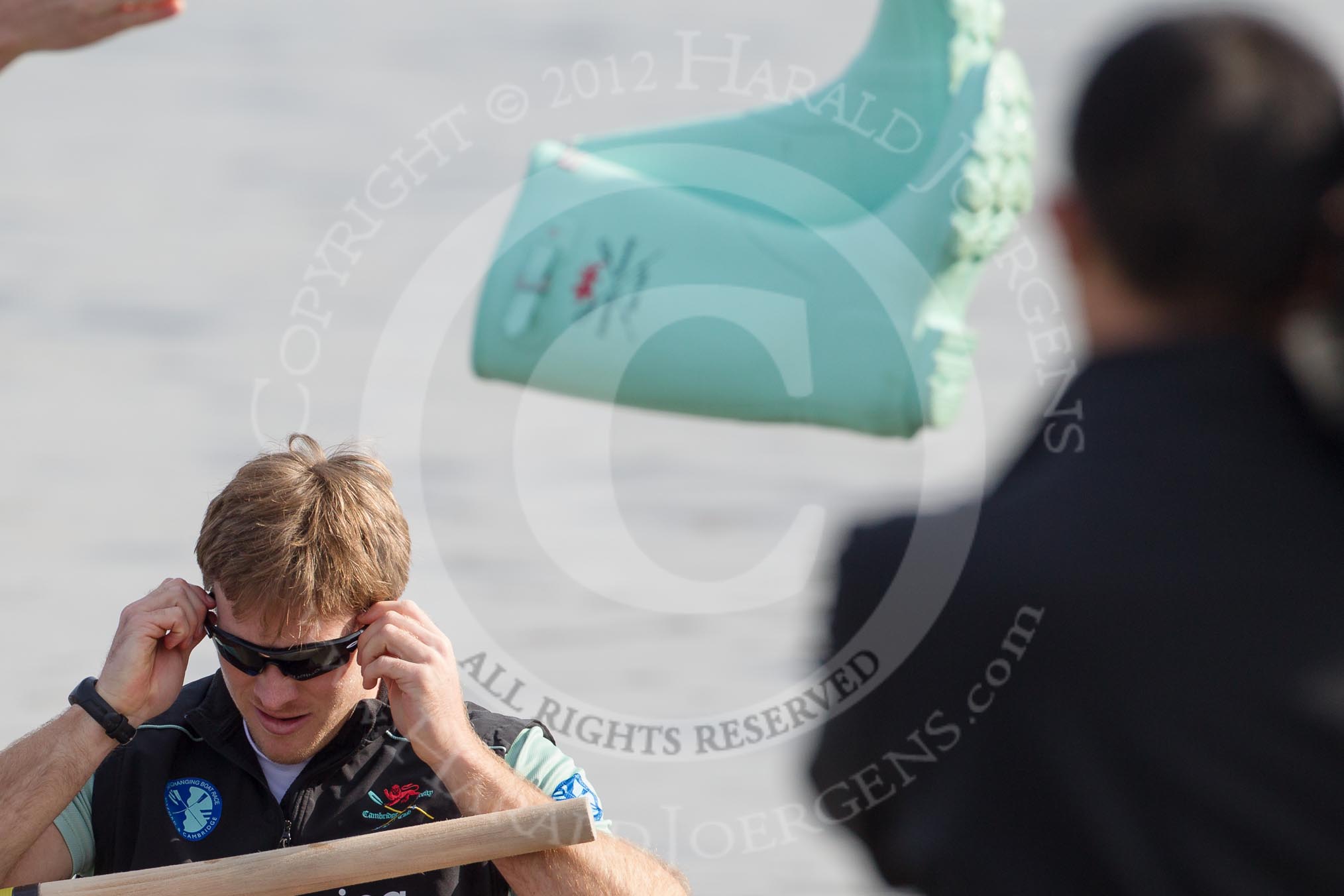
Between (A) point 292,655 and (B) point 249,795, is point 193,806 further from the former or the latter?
(A) point 292,655

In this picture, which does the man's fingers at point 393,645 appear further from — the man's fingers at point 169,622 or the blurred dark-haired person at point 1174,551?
the blurred dark-haired person at point 1174,551

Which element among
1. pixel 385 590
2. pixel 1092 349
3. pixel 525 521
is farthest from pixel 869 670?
pixel 525 521

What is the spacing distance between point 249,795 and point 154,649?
26cm

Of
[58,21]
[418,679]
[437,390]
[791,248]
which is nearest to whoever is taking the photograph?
[58,21]

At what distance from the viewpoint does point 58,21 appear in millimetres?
1707

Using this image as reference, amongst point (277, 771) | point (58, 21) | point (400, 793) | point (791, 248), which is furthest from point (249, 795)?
point (791, 248)

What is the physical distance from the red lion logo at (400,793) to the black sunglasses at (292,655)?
0.21m

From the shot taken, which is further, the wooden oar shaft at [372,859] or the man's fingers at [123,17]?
the wooden oar shaft at [372,859]

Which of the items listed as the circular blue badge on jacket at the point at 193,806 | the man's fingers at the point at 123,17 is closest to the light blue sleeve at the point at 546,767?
the circular blue badge on jacket at the point at 193,806

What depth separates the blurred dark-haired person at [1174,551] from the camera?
990mm

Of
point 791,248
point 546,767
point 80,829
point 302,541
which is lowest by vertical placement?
point 80,829

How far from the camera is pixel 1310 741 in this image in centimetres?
99

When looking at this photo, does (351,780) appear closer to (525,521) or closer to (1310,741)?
(1310,741)

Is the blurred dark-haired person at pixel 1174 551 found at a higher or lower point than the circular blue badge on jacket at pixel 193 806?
higher
